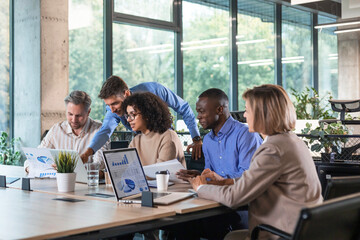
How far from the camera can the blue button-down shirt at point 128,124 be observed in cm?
368

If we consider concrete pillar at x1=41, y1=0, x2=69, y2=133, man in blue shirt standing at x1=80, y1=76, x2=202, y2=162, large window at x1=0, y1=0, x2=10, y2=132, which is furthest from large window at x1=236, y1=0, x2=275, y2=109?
man in blue shirt standing at x1=80, y1=76, x2=202, y2=162

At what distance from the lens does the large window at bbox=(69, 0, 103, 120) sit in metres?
7.06

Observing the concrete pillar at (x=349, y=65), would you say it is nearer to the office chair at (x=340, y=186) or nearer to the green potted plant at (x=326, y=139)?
the green potted plant at (x=326, y=139)

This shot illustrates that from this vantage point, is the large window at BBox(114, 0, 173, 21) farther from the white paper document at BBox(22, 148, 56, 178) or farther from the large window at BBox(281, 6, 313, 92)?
the white paper document at BBox(22, 148, 56, 178)

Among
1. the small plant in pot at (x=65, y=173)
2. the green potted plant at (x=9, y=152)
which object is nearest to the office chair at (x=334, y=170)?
the small plant in pot at (x=65, y=173)

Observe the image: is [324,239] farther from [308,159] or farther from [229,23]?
[229,23]

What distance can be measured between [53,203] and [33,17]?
398 cm

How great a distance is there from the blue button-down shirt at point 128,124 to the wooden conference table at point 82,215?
994mm

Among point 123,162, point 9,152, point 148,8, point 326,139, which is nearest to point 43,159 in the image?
point 123,162

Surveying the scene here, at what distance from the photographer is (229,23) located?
952 cm

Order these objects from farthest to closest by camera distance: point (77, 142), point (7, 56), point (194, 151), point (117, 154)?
point (7, 56) < point (77, 142) < point (194, 151) < point (117, 154)

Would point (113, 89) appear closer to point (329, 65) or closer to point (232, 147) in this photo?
point (232, 147)

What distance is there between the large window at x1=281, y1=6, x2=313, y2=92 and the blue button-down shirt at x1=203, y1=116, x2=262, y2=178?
26.2ft

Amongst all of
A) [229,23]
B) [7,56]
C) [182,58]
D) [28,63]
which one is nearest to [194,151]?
[28,63]
